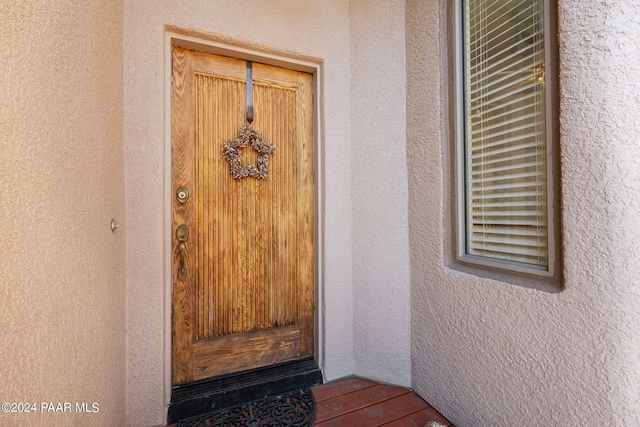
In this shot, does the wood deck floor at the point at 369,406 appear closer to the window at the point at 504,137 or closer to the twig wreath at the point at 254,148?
the window at the point at 504,137

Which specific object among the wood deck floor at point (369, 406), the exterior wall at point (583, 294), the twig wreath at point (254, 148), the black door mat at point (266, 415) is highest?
the twig wreath at point (254, 148)

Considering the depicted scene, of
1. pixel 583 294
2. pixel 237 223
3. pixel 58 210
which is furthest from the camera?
pixel 237 223

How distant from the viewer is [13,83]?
54cm

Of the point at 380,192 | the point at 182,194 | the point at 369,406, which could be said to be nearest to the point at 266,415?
the point at 369,406

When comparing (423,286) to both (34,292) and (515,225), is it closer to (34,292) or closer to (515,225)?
(515,225)

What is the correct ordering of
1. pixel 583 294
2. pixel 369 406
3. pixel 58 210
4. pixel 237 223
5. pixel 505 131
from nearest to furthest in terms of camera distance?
1. pixel 58 210
2. pixel 583 294
3. pixel 505 131
4. pixel 369 406
5. pixel 237 223

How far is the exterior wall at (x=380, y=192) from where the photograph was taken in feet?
5.72

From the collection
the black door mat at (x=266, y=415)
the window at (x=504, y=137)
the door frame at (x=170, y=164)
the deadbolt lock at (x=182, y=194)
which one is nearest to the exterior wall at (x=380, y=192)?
the door frame at (x=170, y=164)

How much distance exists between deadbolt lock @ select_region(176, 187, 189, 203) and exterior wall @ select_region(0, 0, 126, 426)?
39 centimetres

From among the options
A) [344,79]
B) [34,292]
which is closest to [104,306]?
[34,292]

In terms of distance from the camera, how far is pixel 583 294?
962mm

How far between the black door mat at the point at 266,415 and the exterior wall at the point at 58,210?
0.46 meters

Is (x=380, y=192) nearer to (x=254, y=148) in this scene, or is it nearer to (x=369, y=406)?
(x=254, y=148)

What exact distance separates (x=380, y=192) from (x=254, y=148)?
872mm
